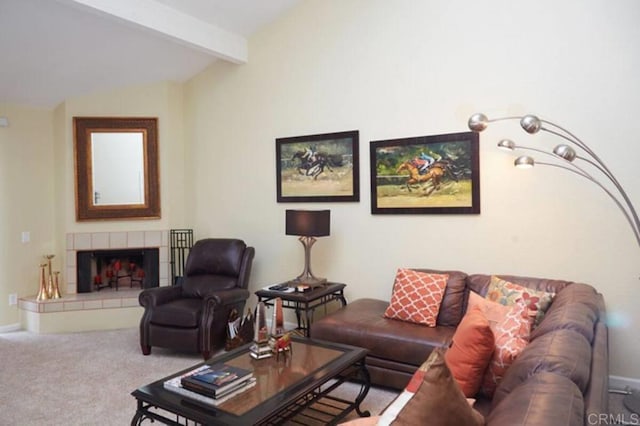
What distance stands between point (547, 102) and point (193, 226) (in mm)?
4116

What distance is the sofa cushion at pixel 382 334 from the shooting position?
2.92 metres

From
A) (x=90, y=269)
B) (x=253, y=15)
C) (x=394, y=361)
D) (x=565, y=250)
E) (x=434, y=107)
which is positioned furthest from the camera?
(x=90, y=269)

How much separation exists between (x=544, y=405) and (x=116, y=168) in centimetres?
528

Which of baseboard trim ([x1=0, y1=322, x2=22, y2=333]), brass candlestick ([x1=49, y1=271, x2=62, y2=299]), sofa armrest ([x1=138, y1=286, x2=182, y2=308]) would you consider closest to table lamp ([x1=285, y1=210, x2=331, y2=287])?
sofa armrest ([x1=138, y1=286, x2=182, y2=308])

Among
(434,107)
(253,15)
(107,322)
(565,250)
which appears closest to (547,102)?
(434,107)

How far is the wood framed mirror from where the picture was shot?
16.9 feet

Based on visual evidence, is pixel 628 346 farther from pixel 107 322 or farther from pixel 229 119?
pixel 107 322

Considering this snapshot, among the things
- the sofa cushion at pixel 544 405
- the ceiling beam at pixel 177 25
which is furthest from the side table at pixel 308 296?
the ceiling beam at pixel 177 25

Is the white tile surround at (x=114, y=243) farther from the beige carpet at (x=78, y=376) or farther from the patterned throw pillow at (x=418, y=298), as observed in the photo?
the patterned throw pillow at (x=418, y=298)

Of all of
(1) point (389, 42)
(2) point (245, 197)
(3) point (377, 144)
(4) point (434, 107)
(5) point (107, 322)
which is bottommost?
(5) point (107, 322)

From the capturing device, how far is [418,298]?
330 centimetres

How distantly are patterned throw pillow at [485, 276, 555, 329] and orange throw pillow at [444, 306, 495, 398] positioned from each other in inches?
34.3

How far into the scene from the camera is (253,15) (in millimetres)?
4473

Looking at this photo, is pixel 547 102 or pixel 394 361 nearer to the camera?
pixel 394 361
